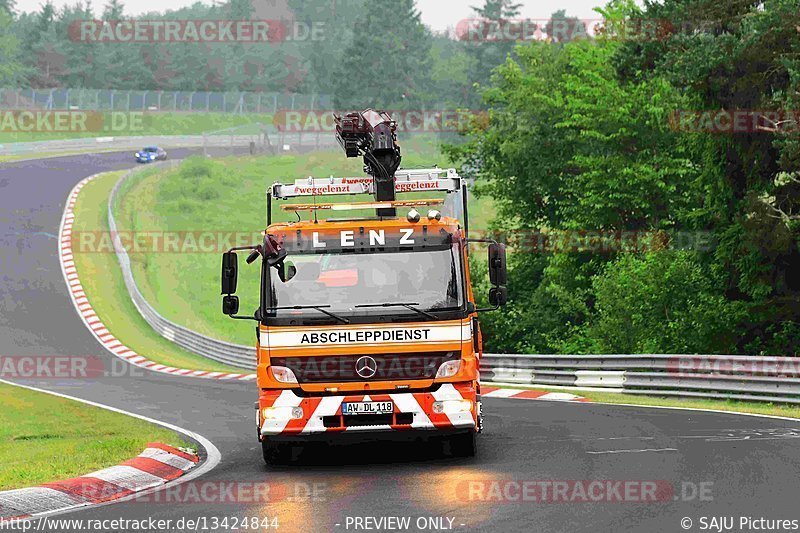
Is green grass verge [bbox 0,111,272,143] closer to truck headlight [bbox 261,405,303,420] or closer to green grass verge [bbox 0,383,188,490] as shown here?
green grass verge [bbox 0,383,188,490]

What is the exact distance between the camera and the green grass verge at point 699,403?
19781mm

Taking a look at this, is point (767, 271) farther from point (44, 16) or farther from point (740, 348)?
point (44, 16)

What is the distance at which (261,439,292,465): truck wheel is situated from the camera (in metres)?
14.0

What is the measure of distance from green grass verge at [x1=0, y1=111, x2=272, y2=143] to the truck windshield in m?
91.9

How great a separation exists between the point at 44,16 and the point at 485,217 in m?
76.4

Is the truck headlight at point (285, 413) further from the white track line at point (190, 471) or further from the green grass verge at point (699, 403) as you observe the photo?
the green grass verge at point (699, 403)

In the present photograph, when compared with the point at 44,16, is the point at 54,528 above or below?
below

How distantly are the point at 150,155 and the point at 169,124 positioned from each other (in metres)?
23.6

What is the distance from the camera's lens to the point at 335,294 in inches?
523

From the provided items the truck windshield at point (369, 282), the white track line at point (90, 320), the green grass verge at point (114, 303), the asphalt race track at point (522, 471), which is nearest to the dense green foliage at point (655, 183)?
the asphalt race track at point (522, 471)

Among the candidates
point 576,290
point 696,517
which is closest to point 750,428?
point 696,517

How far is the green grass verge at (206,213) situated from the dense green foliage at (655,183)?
29.5 ft

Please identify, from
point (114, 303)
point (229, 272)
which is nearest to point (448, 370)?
point (229, 272)

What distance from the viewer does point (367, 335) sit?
Answer: 13.1 m
